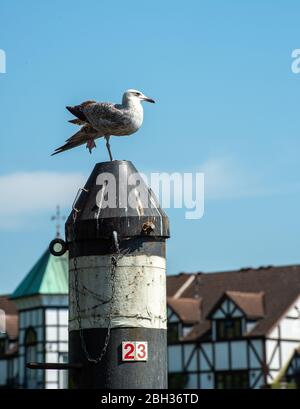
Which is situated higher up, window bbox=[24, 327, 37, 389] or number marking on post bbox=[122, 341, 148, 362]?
window bbox=[24, 327, 37, 389]

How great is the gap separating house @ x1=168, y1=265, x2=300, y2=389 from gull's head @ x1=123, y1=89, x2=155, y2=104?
56.2m

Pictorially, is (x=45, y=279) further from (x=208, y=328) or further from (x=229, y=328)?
(x=229, y=328)

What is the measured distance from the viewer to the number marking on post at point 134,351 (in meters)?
12.7

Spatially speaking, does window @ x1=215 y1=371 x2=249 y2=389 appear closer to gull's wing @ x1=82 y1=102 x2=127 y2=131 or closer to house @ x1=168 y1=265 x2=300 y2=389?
house @ x1=168 y1=265 x2=300 y2=389

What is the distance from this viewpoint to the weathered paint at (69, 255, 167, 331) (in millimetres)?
12766

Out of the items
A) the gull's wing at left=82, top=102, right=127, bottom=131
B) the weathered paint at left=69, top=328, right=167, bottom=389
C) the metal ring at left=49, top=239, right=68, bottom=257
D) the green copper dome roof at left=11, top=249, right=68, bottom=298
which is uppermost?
the green copper dome roof at left=11, top=249, right=68, bottom=298

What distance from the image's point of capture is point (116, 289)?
1278 centimetres

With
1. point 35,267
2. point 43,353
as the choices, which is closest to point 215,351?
point 43,353

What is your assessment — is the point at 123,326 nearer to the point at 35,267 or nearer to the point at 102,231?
the point at 102,231

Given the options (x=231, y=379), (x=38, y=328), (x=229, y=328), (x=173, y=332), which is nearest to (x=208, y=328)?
(x=229, y=328)

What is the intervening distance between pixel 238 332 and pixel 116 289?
59.4 meters

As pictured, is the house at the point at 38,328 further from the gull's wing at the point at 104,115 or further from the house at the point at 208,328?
the gull's wing at the point at 104,115

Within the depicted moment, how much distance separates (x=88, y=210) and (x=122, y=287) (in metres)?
0.89

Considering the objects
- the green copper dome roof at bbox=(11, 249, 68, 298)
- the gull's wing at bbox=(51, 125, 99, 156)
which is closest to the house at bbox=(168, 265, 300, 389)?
the green copper dome roof at bbox=(11, 249, 68, 298)
